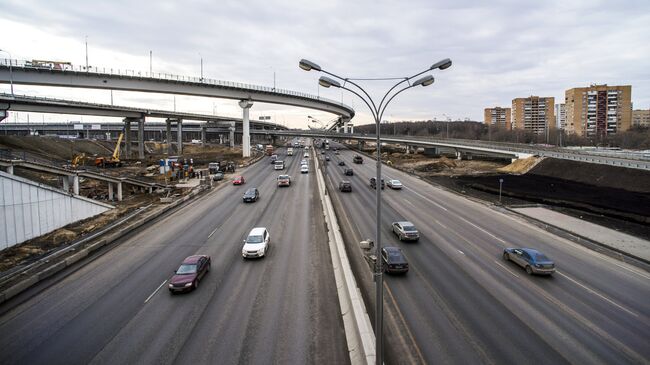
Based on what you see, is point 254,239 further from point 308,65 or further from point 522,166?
point 522,166

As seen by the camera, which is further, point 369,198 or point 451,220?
point 369,198

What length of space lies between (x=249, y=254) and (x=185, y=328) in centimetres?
748

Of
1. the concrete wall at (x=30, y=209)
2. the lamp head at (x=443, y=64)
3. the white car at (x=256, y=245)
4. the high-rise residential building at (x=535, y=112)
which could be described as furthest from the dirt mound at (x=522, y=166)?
the high-rise residential building at (x=535, y=112)

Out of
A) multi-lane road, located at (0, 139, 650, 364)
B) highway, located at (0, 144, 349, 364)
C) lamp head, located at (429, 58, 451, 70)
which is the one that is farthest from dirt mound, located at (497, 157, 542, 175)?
lamp head, located at (429, 58, 451, 70)

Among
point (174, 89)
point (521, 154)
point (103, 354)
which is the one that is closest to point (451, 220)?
point (103, 354)

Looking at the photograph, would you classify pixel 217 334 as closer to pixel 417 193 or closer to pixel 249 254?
pixel 249 254

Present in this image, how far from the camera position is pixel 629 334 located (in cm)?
1306

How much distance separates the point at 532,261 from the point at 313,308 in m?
11.9

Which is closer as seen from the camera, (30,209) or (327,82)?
(327,82)

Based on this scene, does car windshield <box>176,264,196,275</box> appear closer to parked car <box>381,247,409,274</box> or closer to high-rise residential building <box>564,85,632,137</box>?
parked car <box>381,247,409,274</box>

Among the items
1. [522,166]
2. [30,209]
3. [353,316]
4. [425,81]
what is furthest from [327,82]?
[522,166]

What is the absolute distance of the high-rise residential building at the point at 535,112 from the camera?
6791 inches

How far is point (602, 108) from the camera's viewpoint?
13600 centimetres

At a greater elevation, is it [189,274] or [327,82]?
[327,82]
